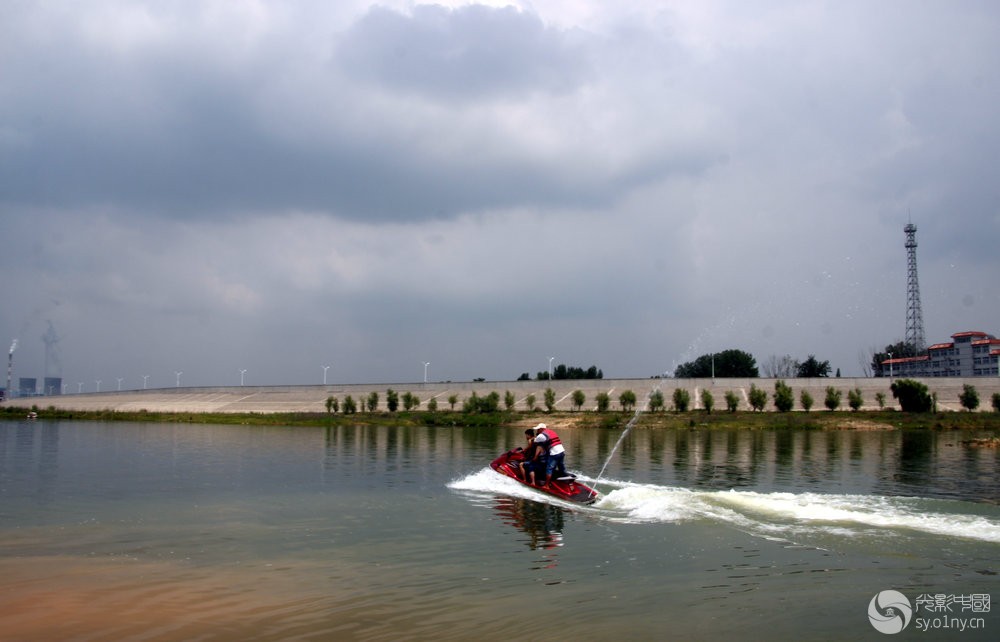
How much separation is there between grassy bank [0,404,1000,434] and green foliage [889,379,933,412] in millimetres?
2419

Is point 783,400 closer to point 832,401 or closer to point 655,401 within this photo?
point 832,401

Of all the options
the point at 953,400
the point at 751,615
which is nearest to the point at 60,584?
the point at 751,615

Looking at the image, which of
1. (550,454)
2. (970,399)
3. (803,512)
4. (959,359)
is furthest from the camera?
(959,359)

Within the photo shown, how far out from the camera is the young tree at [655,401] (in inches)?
3328

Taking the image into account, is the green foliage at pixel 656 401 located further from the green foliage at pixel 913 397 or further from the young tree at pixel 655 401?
the green foliage at pixel 913 397

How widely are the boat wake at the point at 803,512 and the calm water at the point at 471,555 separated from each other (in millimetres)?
106

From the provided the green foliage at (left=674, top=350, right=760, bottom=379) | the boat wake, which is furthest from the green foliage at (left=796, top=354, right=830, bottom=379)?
the boat wake

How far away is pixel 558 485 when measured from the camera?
24.0 meters

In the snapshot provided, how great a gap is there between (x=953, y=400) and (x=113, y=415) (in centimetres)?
9968

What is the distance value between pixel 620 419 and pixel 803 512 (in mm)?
58595

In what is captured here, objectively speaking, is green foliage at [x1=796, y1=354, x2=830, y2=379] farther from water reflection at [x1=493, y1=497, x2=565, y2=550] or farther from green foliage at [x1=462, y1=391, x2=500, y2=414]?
water reflection at [x1=493, y1=497, x2=565, y2=550]

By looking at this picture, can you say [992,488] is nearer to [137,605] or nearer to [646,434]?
[137,605]

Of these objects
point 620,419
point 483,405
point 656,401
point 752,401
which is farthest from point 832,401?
point 483,405

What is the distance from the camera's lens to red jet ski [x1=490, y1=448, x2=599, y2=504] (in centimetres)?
2294
